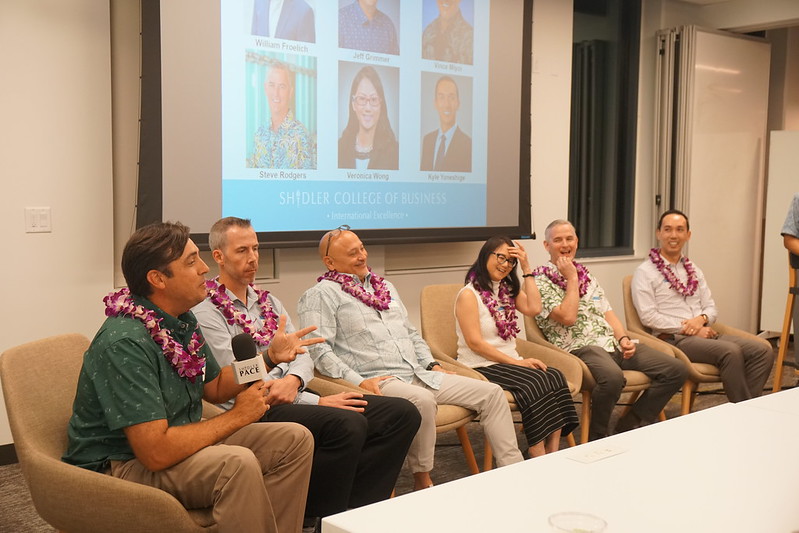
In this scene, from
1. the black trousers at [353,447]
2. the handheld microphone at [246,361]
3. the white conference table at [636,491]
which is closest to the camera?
the white conference table at [636,491]

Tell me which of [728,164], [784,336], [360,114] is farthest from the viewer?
[728,164]

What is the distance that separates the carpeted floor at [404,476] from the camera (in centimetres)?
315

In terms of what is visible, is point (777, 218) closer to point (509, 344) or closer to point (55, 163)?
point (509, 344)

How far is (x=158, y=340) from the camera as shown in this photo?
2.29 m

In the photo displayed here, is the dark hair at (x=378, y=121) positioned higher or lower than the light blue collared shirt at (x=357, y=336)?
higher

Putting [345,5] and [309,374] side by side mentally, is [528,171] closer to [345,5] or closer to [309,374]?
[345,5]

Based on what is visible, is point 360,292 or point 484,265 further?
point 484,265

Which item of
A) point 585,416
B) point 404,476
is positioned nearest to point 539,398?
point 585,416

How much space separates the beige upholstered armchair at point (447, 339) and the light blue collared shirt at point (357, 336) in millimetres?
351

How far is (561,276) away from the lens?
14.1 ft

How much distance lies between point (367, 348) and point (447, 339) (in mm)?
670

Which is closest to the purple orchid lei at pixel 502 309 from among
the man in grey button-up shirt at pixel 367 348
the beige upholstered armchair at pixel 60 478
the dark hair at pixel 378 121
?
the man in grey button-up shirt at pixel 367 348

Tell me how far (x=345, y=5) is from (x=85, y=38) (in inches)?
55.8

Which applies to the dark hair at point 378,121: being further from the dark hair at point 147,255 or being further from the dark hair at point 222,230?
the dark hair at point 147,255
